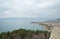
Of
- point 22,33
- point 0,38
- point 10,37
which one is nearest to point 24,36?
point 22,33

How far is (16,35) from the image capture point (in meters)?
14.7

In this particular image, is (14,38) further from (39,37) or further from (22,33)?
(39,37)

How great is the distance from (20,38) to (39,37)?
174 cm

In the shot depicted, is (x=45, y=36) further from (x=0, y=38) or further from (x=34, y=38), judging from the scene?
(x=0, y=38)

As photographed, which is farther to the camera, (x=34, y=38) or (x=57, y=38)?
(x=34, y=38)

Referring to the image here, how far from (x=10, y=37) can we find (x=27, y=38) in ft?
5.10

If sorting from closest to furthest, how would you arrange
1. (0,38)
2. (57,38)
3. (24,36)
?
(57,38)
(0,38)
(24,36)

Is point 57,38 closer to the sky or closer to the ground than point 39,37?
closer to the sky

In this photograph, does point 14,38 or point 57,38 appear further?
point 14,38

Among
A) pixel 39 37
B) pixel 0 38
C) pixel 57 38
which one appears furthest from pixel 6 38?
pixel 57 38

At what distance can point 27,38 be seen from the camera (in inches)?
579

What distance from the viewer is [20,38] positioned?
14648 mm

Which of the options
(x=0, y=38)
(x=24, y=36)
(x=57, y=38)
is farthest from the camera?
(x=24, y=36)

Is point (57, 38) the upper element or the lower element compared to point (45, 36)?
upper
